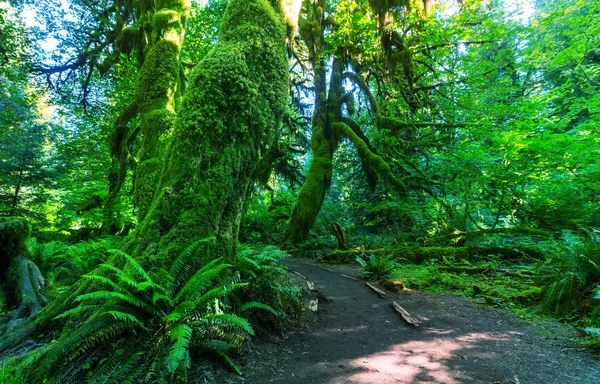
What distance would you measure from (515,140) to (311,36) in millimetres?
9276

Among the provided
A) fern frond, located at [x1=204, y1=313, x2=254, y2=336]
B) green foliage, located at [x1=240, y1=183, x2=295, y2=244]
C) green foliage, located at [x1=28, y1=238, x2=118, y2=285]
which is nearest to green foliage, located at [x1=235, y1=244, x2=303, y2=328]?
fern frond, located at [x1=204, y1=313, x2=254, y2=336]


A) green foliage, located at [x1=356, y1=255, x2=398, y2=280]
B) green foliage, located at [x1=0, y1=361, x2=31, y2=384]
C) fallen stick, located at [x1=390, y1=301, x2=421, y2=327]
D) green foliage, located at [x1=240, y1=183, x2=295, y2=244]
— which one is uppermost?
green foliage, located at [x1=240, y1=183, x2=295, y2=244]

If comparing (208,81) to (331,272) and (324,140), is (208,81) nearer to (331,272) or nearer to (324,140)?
(331,272)

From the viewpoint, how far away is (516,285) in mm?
5754

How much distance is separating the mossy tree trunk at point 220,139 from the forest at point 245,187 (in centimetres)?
3

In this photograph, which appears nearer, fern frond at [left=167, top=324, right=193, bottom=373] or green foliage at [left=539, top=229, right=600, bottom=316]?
fern frond at [left=167, top=324, right=193, bottom=373]

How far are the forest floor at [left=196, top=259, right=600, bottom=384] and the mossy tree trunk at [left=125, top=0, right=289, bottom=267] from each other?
56.9 inches

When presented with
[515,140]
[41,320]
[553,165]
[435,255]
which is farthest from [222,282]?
[553,165]

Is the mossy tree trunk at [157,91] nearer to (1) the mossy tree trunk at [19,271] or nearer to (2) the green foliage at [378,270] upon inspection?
(1) the mossy tree trunk at [19,271]

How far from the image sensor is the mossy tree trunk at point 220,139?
3.23 meters

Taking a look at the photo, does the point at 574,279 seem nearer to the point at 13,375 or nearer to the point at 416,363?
the point at 416,363

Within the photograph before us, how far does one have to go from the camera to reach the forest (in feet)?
8.61

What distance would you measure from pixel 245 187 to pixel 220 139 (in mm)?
748

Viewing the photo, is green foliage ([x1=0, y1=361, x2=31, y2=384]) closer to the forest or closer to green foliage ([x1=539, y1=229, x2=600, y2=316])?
the forest
